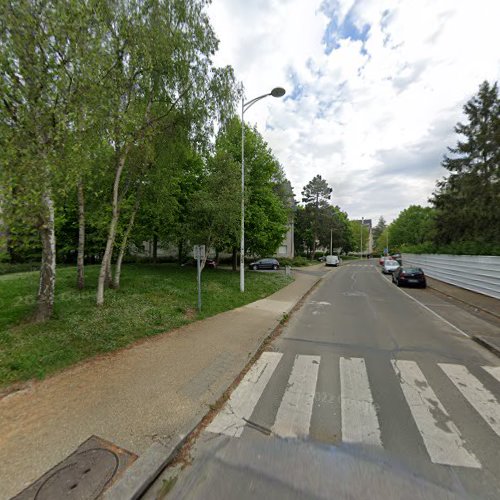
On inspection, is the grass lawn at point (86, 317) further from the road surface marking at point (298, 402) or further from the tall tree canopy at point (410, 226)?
the tall tree canopy at point (410, 226)

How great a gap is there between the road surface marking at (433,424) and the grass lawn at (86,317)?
5.51 metres

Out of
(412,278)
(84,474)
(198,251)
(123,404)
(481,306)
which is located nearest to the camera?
(84,474)

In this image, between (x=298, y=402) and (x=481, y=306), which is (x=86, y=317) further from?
(x=481, y=306)

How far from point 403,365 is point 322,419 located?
8.61 ft

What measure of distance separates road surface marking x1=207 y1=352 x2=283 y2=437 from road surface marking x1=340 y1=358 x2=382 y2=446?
1256 millimetres

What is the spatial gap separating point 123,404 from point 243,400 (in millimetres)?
1688

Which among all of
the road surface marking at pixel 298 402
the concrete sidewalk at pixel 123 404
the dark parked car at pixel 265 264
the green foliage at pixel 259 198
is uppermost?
the green foliage at pixel 259 198

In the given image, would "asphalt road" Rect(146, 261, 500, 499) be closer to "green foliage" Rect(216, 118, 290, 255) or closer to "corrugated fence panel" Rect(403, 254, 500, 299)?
"corrugated fence panel" Rect(403, 254, 500, 299)

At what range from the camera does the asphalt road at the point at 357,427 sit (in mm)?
2453

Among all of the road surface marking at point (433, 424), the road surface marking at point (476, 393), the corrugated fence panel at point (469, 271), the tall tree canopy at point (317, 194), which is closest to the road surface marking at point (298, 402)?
the road surface marking at point (433, 424)

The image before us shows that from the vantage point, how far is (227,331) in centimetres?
693

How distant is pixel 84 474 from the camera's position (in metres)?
2.48

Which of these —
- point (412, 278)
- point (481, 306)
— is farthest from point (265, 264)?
point (481, 306)

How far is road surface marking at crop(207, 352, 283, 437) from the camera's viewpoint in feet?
10.8
